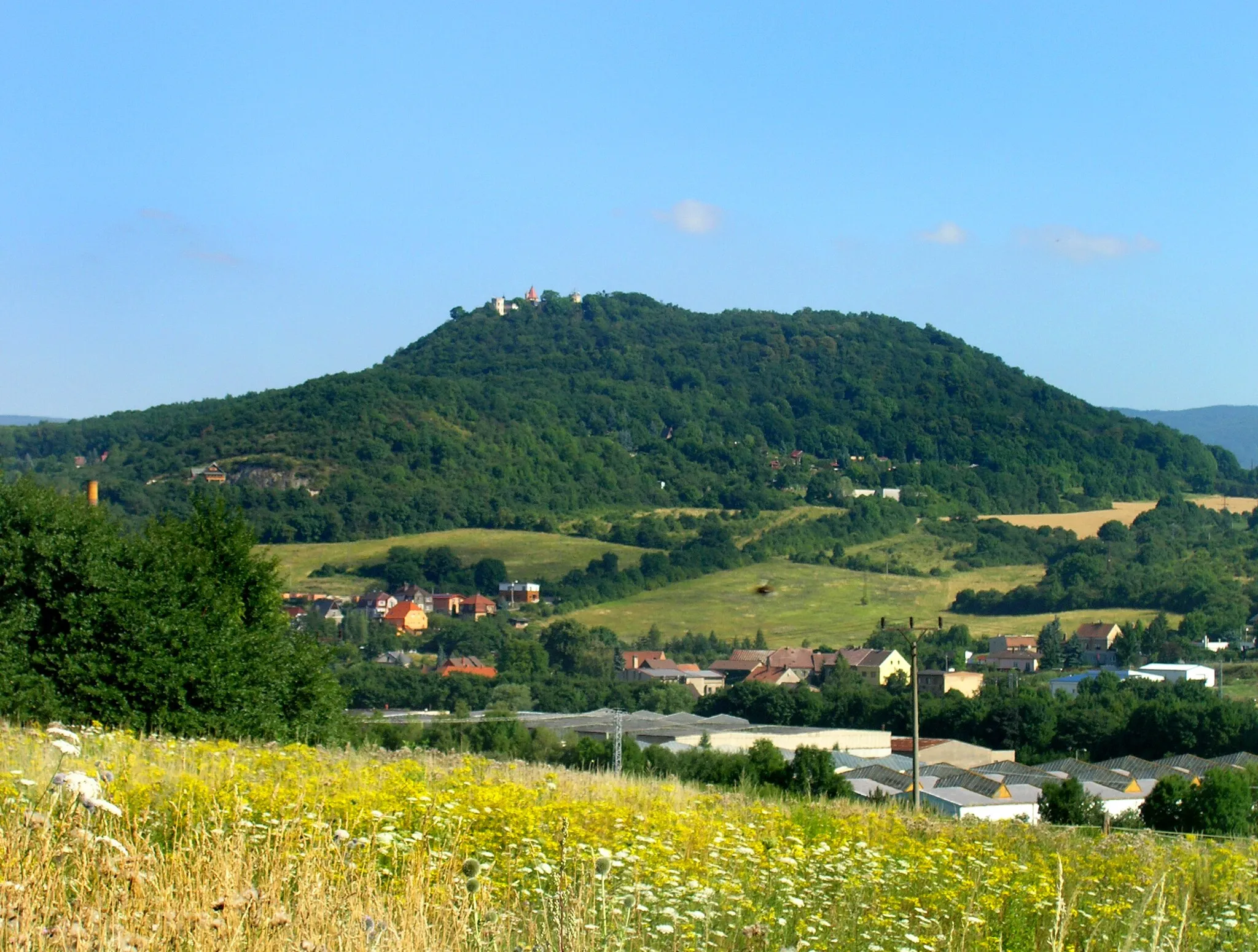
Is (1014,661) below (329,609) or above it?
below

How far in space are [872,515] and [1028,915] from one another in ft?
351

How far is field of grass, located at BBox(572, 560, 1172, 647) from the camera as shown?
3034 inches

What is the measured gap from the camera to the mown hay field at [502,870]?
324 centimetres

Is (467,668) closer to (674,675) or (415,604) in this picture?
(674,675)

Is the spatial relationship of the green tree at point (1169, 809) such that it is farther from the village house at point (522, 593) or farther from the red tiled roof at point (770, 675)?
the village house at point (522, 593)

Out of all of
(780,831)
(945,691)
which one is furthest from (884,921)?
(945,691)

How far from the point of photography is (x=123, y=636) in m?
13.6

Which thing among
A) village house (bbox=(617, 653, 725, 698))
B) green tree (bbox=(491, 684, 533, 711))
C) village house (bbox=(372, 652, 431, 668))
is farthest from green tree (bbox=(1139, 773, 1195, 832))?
village house (bbox=(372, 652, 431, 668))

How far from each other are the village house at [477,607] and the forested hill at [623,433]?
19.0m

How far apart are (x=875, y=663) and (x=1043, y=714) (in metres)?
19.2

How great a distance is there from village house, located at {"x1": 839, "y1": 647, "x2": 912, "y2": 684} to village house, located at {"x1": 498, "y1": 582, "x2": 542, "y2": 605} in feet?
81.4

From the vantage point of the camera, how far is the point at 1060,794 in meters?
22.1

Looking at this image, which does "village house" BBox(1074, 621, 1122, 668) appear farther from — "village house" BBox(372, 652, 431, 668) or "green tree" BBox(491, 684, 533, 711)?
"village house" BBox(372, 652, 431, 668)

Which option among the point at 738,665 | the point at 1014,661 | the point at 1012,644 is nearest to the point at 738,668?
the point at 738,665
